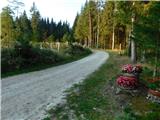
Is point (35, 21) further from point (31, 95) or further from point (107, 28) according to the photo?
point (31, 95)

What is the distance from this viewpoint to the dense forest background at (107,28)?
1189 centimetres

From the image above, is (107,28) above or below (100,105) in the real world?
above

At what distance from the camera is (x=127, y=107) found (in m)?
10.8

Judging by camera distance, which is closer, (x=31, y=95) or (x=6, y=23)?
(x=31, y=95)

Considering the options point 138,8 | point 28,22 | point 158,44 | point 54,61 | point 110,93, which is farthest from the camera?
point 28,22

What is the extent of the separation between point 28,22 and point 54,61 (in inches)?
2294

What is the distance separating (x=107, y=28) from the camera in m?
68.7

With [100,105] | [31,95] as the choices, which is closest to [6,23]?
[31,95]

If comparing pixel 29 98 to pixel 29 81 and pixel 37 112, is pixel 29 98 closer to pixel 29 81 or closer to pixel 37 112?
pixel 37 112

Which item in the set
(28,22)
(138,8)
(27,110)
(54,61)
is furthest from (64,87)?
(28,22)

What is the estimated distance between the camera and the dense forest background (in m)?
11.9

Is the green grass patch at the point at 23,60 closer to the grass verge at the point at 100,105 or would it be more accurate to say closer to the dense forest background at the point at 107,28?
the dense forest background at the point at 107,28

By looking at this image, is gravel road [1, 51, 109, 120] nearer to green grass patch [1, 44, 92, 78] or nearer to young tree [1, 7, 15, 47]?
green grass patch [1, 44, 92, 78]

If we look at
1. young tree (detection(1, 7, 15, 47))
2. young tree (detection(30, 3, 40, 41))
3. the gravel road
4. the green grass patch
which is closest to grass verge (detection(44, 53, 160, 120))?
the gravel road
